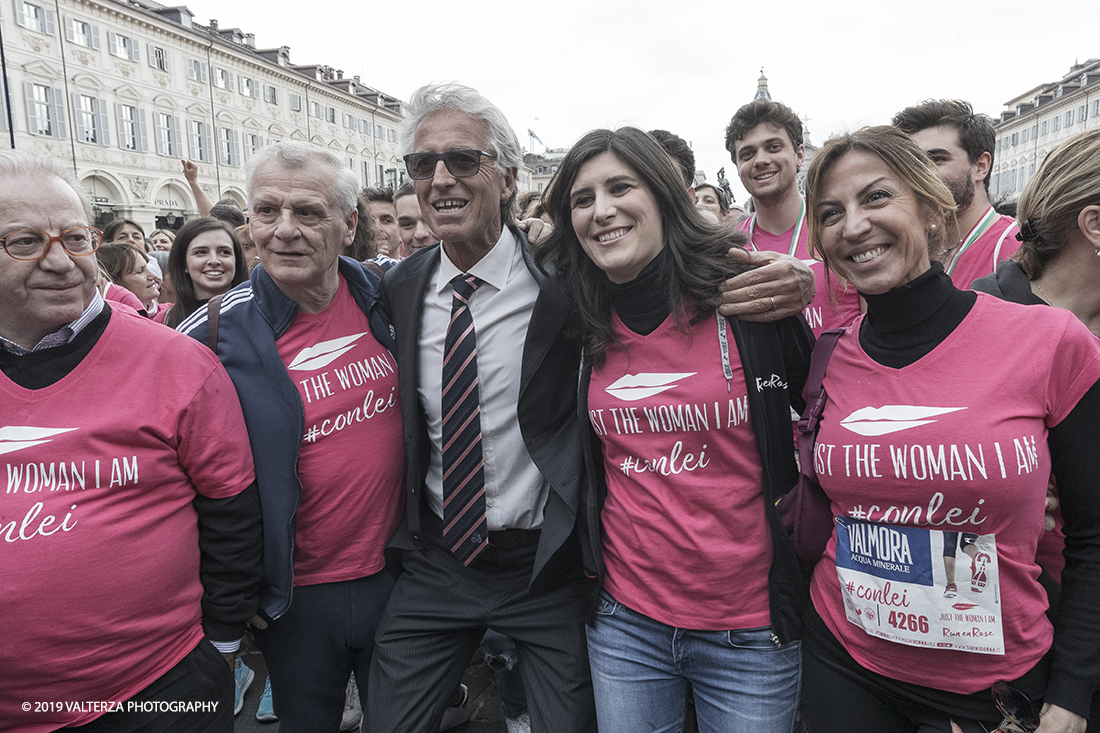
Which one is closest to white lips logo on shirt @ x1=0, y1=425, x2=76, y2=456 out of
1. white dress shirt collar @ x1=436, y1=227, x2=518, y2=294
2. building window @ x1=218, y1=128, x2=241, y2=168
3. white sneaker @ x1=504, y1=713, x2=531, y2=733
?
white dress shirt collar @ x1=436, y1=227, x2=518, y2=294

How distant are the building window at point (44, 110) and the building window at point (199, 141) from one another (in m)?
6.83

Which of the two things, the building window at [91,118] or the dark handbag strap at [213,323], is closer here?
the dark handbag strap at [213,323]

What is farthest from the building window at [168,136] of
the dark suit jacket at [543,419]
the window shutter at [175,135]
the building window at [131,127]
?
the dark suit jacket at [543,419]

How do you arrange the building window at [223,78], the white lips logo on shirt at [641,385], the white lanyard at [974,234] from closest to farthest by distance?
the white lips logo on shirt at [641,385] → the white lanyard at [974,234] → the building window at [223,78]

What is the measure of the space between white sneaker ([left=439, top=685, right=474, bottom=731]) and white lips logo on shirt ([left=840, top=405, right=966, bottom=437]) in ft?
9.15

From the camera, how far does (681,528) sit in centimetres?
209

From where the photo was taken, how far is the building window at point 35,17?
2495 centimetres

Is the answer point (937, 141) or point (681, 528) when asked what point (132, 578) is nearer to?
point (681, 528)

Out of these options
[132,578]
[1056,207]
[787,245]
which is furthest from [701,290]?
[787,245]

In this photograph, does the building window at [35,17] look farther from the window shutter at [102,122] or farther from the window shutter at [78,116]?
the window shutter at [102,122]

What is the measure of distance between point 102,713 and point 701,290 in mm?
2224

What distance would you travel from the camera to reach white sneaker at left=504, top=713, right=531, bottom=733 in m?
3.20

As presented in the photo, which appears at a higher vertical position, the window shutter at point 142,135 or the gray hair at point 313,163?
the window shutter at point 142,135

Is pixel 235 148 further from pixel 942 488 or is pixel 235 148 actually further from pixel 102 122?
pixel 942 488
